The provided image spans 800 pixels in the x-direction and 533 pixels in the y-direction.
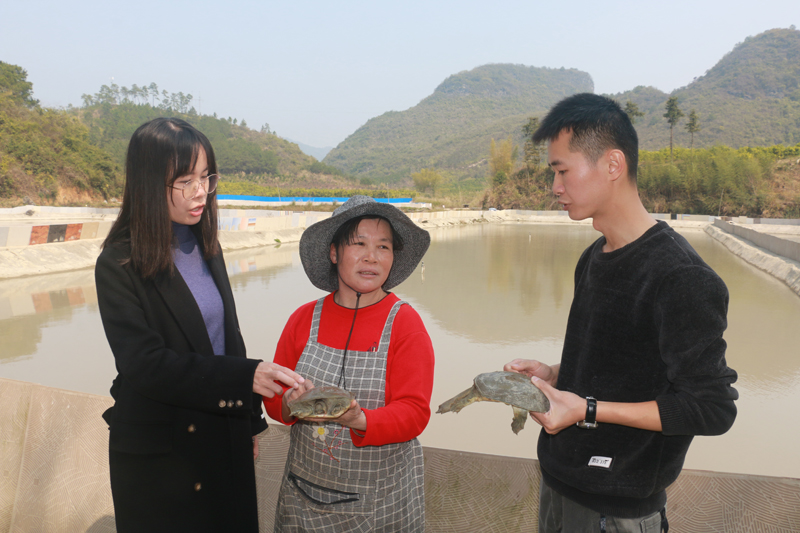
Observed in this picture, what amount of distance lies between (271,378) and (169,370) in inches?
10.2

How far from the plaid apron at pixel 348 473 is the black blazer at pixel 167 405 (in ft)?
0.64

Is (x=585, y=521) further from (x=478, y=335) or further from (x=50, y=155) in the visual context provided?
(x=50, y=155)

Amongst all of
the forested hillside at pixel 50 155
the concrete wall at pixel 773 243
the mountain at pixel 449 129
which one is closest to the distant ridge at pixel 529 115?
the mountain at pixel 449 129

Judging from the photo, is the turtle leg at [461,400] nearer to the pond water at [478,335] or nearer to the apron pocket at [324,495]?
the apron pocket at [324,495]

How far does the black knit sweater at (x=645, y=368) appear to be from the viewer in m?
1.06

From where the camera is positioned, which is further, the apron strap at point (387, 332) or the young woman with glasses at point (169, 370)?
the apron strap at point (387, 332)

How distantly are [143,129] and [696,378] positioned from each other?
1.53 meters

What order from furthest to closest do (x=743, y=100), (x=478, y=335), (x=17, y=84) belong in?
(x=743, y=100), (x=17, y=84), (x=478, y=335)

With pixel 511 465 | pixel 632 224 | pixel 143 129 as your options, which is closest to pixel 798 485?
pixel 511 465

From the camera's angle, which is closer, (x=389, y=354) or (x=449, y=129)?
(x=389, y=354)

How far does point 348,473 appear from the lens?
138 centimetres

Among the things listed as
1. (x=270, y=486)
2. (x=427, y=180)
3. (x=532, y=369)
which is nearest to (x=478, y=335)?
(x=270, y=486)

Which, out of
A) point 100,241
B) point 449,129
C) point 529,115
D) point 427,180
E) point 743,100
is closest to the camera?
point 100,241

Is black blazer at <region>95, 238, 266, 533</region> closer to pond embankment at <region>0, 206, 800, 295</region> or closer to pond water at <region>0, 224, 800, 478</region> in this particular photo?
pond water at <region>0, 224, 800, 478</region>
